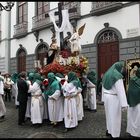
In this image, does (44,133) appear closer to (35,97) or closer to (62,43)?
(35,97)

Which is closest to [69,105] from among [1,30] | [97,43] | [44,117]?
[44,117]

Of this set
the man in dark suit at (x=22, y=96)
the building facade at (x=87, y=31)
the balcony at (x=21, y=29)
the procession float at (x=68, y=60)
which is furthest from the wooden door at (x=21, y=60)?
the man in dark suit at (x=22, y=96)

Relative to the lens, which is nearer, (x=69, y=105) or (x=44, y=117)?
(x=69, y=105)

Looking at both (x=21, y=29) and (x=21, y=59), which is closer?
(x=21, y=29)

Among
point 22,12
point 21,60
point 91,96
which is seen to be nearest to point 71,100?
point 91,96

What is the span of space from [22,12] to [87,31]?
8.66 metres

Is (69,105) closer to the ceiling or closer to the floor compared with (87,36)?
closer to the floor

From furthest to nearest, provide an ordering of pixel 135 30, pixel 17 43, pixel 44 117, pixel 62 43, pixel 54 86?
pixel 17 43
pixel 135 30
pixel 62 43
pixel 44 117
pixel 54 86

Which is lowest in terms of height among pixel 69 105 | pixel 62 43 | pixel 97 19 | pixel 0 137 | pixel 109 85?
pixel 0 137

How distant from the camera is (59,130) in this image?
9375 millimetres

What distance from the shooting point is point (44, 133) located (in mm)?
9039

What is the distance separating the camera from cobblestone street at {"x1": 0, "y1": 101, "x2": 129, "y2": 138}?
870 centimetres

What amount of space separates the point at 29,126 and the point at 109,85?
3439 mm

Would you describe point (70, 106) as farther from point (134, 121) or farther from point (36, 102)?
point (134, 121)
